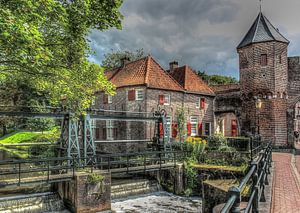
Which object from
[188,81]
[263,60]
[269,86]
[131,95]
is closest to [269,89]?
[269,86]

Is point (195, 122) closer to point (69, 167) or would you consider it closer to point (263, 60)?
point (263, 60)

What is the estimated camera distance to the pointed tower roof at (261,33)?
2333cm

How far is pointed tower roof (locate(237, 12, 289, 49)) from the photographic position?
23334 millimetres

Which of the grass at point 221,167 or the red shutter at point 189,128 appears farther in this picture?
the red shutter at point 189,128

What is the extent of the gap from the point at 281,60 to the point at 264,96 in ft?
12.0

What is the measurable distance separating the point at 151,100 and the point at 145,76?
2.30 m

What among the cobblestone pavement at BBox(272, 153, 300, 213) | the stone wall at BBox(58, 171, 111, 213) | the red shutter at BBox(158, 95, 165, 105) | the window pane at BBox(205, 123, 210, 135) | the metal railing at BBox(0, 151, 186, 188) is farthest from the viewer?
the window pane at BBox(205, 123, 210, 135)

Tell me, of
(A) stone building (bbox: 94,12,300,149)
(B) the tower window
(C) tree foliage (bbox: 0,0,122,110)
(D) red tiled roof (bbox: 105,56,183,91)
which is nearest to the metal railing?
(C) tree foliage (bbox: 0,0,122,110)

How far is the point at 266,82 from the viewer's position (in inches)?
904

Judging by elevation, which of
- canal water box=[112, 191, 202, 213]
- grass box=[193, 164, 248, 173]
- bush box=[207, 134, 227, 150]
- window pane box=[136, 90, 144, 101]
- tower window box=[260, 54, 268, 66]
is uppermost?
tower window box=[260, 54, 268, 66]

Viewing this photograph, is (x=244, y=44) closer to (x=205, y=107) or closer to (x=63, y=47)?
(x=205, y=107)

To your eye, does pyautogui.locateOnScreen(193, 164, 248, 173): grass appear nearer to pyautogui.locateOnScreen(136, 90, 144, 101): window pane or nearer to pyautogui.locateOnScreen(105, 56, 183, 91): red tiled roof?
pyautogui.locateOnScreen(136, 90, 144, 101): window pane

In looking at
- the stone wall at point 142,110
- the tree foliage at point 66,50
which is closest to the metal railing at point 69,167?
the tree foliage at point 66,50

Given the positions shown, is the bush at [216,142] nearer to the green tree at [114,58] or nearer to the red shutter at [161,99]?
the red shutter at [161,99]
